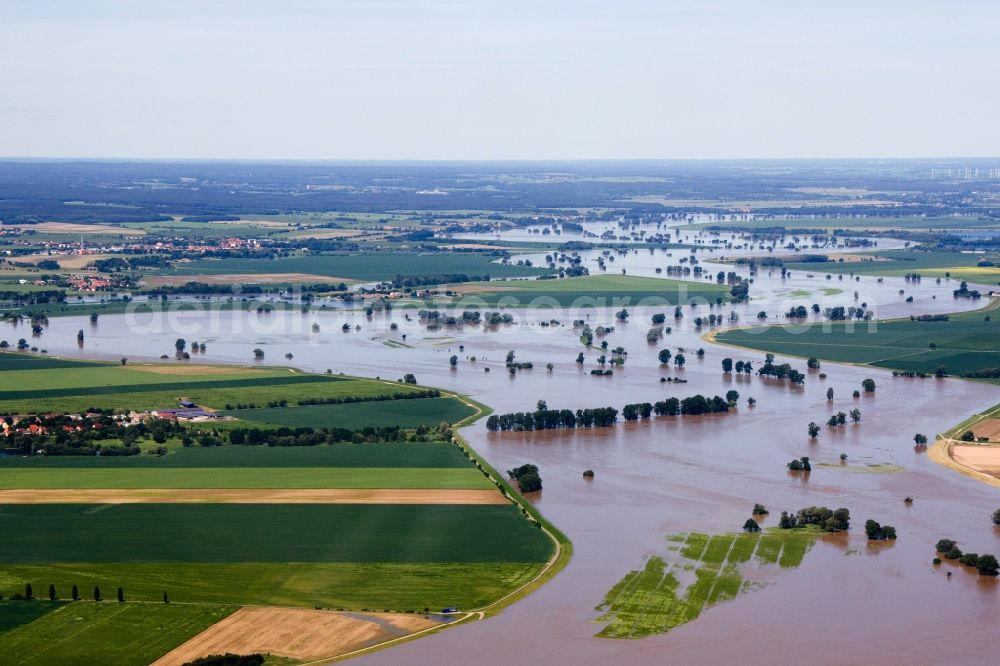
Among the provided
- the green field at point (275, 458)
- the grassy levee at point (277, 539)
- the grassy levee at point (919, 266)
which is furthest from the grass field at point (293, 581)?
the grassy levee at point (919, 266)

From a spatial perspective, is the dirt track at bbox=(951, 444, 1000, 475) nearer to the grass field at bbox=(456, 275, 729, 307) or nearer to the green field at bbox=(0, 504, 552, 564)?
the green field at bbox=(0, 504, 552, 564)

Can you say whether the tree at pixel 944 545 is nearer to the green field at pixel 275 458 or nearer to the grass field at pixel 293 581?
the grass field at pixel 293 581

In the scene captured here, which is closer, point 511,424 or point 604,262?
point 511,424

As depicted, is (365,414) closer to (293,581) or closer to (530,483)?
(530,483)

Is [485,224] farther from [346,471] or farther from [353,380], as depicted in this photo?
[346,471]

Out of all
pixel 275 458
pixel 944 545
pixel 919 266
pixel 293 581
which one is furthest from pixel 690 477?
pixel 919 266

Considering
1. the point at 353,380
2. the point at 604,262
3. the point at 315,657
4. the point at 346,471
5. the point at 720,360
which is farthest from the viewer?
the point at 604,262

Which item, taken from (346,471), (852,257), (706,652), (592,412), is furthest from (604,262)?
(706,652)
